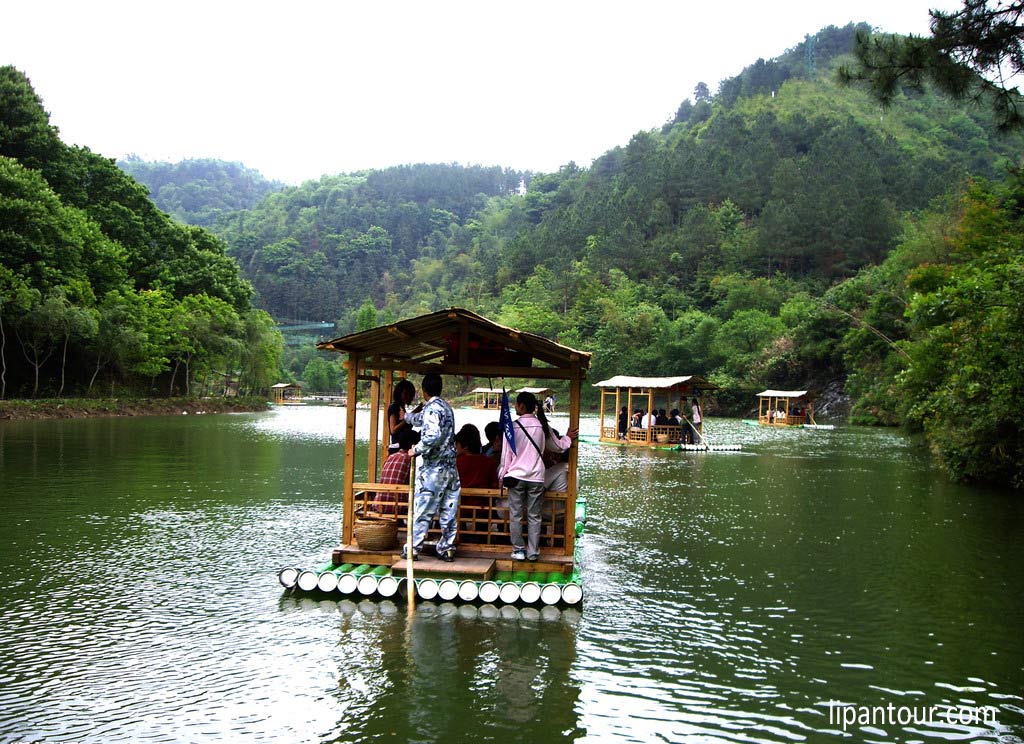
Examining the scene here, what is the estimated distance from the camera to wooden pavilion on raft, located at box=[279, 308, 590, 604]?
788 centimetres

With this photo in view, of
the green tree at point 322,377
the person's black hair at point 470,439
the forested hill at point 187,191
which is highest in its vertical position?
the forested hill at point 187,191

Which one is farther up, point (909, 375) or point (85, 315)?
point (85, 315)

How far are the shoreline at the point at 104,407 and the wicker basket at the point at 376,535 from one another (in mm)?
31181

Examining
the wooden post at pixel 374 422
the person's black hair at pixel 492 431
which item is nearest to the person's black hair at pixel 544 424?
the person's black hair at pixel 492 431

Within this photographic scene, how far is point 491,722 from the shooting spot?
5.34 metres

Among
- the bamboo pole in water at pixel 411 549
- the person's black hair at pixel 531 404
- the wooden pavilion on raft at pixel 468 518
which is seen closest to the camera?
the bamboo pole in water at pixel 411 549

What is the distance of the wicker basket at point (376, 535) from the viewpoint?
847 cm

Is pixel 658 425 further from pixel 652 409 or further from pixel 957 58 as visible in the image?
pixel 957 58

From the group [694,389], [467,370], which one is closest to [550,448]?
[467,370]

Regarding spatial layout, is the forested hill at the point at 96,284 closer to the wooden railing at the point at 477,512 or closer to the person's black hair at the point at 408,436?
the wooden railing at the point at 477,512

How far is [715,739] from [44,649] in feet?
17.5

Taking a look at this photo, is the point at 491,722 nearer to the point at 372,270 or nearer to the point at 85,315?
the point at 85,315

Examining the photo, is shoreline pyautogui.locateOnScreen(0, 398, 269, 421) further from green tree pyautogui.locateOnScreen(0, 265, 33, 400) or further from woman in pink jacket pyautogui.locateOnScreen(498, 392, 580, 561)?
woman in pink jacket pyautogui.locateOnScreen(498, 392, 580, 561)

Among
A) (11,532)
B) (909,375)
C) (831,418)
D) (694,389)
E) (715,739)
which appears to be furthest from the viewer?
(831,418)
